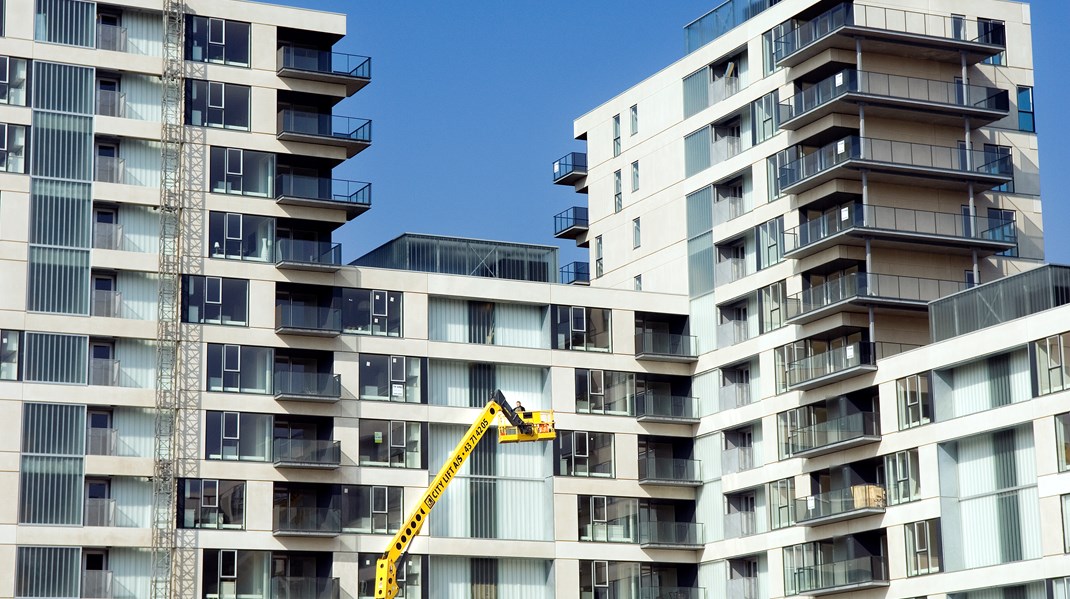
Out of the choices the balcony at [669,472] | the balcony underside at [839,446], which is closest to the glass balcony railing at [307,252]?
the balcony at [669,472]

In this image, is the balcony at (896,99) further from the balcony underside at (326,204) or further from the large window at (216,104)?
the large window at (216,104)

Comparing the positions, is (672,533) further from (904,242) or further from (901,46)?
(901,46)

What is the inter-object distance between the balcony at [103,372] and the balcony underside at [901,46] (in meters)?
37.9

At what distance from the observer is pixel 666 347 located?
101 metres

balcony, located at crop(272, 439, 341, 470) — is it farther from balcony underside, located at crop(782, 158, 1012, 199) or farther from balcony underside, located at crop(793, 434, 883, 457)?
balcony underside, located at crop(782, 158, 1012, 199)

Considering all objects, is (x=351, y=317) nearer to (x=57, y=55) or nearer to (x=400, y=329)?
(x=400, y=329)

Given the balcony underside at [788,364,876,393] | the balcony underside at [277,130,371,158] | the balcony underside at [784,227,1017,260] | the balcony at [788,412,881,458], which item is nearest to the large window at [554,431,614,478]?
the balcony at [788,412,881,458]

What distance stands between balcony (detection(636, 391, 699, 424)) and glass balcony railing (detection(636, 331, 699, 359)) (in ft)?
7.61

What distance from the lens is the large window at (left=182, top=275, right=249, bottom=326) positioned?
91.1 meters

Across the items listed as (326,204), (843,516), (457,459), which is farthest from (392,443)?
(843,516)

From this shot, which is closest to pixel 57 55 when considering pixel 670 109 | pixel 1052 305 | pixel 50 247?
pixel 50 247

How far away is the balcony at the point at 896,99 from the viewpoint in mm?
90000

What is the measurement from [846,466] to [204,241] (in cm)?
3461

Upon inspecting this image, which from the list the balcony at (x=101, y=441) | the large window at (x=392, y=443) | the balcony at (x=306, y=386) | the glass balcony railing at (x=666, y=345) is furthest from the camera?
the glass balcony railing at (x=666, y=345)
